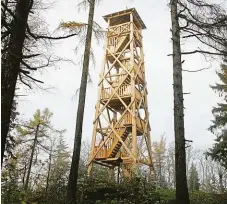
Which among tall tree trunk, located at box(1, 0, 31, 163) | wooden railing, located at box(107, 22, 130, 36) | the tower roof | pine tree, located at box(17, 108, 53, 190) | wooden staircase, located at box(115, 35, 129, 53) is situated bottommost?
tall tree trunk, located at box(1, 0, 31, 163)

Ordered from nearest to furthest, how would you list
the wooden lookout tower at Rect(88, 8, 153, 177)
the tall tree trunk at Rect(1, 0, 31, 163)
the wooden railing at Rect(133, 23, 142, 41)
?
the tall tree trunk at Rect(1, 0, 31, 163)
the wooden lookout tower at Rect(88, 8, 153, 177)
the wooden railing at Rect(133, 23, 142, 41)

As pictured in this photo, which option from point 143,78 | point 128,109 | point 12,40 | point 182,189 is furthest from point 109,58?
point 12,40

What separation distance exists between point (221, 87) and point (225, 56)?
36.5 feet

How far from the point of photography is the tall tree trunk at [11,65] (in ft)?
11.5

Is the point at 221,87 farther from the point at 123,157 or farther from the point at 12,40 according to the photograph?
the point at 12,40

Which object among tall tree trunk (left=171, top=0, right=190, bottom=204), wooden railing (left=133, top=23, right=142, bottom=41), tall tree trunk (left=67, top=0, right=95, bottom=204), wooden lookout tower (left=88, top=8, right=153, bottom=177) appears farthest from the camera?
wooden railing (left=133, top=23, right=142, bottom=41)

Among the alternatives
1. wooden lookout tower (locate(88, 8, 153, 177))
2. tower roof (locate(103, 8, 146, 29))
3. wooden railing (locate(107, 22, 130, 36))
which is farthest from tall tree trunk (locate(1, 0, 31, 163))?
tower roof (locate(103, 8, 146, 29))

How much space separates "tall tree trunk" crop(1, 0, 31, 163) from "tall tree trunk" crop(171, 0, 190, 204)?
3.97m

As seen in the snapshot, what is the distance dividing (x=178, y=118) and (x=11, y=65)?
4.15 metres

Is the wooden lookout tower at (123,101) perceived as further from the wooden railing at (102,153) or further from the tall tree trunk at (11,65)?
the tall tree trunk at (11,65)

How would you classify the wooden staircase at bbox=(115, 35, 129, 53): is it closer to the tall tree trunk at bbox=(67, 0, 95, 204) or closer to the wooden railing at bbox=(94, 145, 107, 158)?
the tall tree trunk at bbox=(67, 0, 95, 204)

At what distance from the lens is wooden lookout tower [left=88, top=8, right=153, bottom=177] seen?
14.7 meters

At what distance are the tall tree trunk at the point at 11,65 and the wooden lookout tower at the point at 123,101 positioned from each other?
9825mm

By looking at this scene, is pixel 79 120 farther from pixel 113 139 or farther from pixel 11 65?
pixel 113 139
